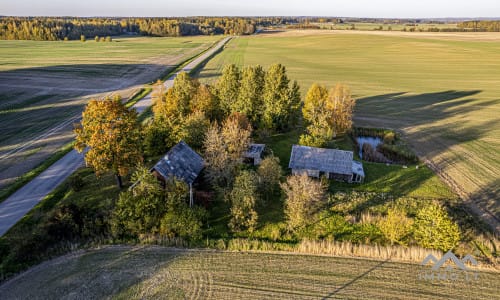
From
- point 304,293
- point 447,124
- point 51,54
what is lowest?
point 304,293

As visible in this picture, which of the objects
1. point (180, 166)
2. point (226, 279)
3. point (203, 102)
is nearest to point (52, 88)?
point (203, 102)

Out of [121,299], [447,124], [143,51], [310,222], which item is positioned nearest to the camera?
[121,299]

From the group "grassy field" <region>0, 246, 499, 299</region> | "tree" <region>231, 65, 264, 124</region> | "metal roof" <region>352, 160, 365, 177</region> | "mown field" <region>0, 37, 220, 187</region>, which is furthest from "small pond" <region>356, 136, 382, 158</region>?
"mown field" <region>0, 37, 220, 187</region>

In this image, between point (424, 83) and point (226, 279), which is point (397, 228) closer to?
point (226, 279)

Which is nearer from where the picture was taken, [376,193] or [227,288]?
[227,288]

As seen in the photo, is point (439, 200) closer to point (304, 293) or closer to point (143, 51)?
point (304, 293)

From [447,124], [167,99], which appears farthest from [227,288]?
[447,124]

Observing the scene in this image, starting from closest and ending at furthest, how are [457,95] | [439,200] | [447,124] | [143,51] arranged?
[439,200] < [447,124] < [457,95] < [143,51]
